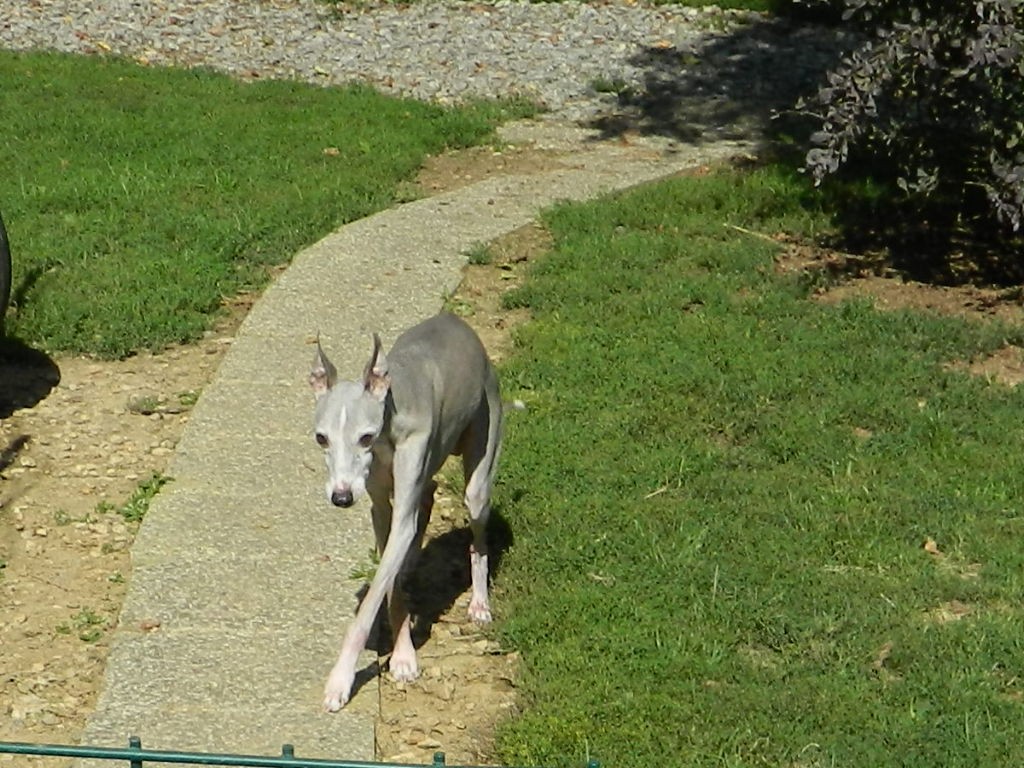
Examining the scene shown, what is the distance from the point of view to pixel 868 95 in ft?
30.6

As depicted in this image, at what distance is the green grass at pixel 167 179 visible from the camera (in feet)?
31.9

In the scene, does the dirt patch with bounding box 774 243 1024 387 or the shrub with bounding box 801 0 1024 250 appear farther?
the dirt patch with bounding box 774 243 1024 387

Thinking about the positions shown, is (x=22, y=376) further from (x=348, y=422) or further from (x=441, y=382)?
(x=348, y=422)

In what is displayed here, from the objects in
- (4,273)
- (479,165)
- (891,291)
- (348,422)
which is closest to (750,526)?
(348,422)

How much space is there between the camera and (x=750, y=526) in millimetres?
7109

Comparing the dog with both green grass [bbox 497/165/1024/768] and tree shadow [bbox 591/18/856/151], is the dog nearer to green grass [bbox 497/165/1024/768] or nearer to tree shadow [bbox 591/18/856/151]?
green grass [bbox 497/165/1024/768]

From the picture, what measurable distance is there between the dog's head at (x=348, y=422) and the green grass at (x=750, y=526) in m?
1.12

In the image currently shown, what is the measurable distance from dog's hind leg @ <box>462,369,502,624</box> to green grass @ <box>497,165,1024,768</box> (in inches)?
7.7

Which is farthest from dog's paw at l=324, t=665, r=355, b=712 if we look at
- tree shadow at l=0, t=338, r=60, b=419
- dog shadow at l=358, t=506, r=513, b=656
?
tree shadow at l=0, t=338, r=60, b=419

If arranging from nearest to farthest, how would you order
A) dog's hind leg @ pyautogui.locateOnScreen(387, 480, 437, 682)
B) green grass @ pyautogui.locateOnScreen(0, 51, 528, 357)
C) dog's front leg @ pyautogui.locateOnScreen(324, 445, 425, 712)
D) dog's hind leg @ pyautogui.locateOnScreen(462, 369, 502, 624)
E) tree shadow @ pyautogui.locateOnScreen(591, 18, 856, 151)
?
dog's front leg @ pyautogui.locateOnScreen(324, 445, 425, 712) → dog's hind leg @ pyautogui.locateOnScreen(387, 480, 437, 682) → dog's hind leg @ pyautogui.locateOnScreen(462, 369, 502, 624) → green grass @ pyautogui.locateOnScreen(0, 51, 528, 357) → tree shadow @ pyautogui.locateOnScreen(591, 18, 856, 151)

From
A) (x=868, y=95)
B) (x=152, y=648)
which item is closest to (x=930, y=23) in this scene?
(x=868, y=95)

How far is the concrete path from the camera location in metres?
5.79

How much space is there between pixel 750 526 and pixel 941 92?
148 inches

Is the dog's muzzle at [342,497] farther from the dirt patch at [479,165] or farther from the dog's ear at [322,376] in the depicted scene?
the dirt patch at [479,165]
